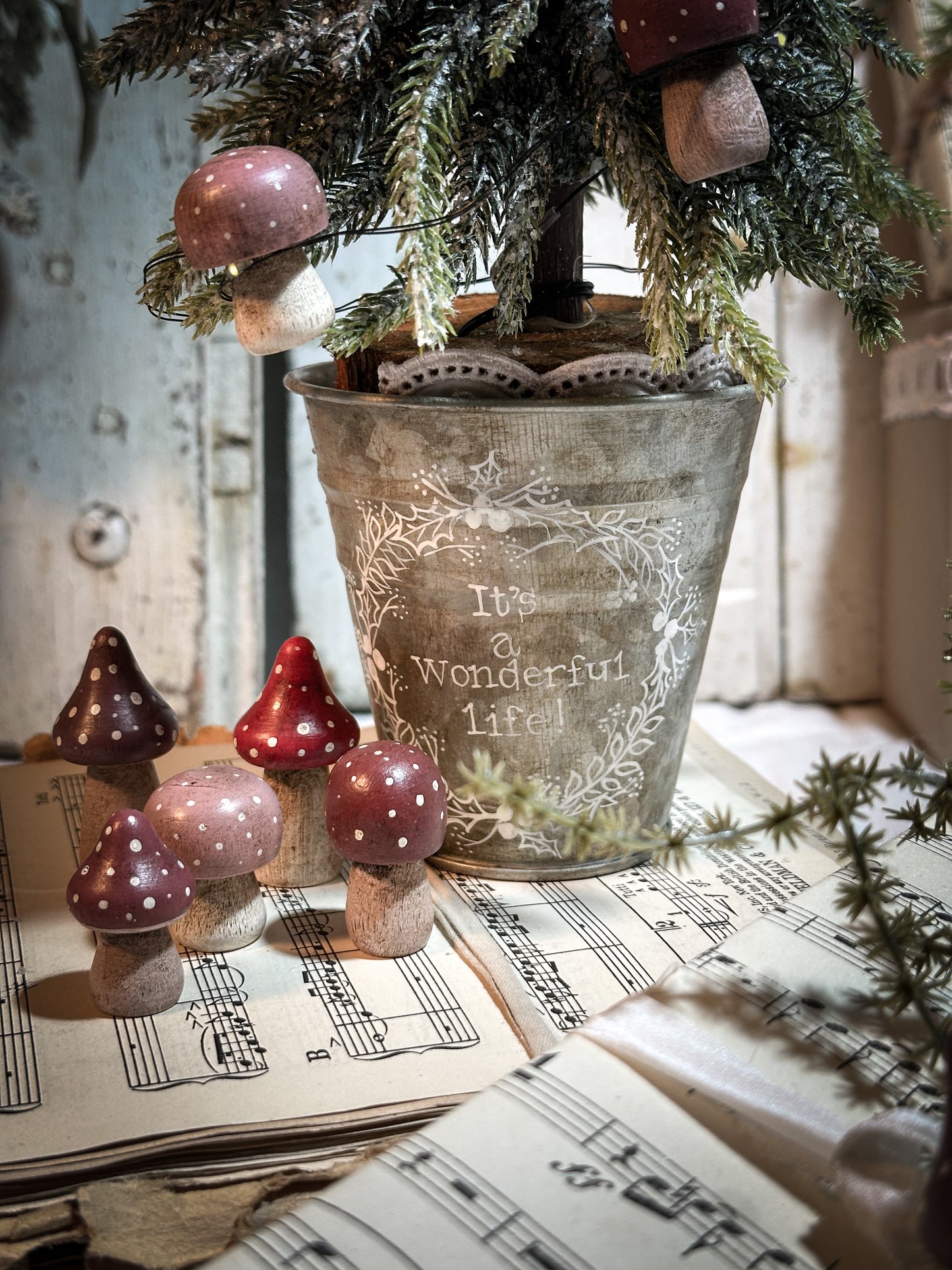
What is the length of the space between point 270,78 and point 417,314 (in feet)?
0.63

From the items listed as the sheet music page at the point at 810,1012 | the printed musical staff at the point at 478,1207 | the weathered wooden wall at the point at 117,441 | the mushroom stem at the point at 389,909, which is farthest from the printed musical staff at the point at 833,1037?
the weathered wooden wall at the point at 117,441

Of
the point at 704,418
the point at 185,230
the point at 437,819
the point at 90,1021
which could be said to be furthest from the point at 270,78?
the point at 90,1021

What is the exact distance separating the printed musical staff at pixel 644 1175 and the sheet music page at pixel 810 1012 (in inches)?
2.0

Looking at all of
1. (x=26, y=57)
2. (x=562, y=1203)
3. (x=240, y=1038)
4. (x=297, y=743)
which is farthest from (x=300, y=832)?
(x=26, y=57)

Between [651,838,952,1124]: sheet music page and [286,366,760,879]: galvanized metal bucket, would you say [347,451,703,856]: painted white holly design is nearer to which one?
[286,366,760,879]: galvanized metal bucket

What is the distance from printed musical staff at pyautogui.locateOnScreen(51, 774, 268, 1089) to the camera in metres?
0.60

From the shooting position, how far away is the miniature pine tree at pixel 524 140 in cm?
62

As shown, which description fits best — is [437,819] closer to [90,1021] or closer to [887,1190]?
[90,1021]

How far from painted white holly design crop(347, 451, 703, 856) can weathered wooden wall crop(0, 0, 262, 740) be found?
0.40m

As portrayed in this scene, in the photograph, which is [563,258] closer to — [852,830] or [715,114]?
[715,114]

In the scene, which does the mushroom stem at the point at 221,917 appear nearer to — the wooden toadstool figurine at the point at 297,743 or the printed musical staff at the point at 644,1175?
the wooden toadstool figurine at the point at 297,743

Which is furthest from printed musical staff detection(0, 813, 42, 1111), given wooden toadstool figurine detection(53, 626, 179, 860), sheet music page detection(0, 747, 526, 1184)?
wooden toadstool figurine detection(53, 626, 179, 860)

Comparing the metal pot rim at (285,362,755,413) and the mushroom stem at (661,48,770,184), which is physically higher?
the mushroom stem at (661,48,770,184)

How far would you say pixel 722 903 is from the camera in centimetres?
76
